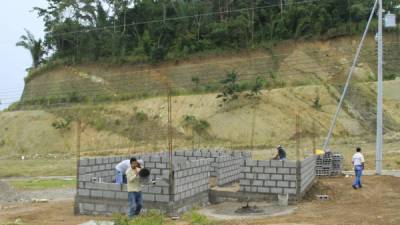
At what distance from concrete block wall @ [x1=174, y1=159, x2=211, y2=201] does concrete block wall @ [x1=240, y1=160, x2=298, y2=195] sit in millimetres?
987

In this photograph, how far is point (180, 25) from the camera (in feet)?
151

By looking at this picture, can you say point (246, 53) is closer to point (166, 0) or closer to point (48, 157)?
point (166, 0)

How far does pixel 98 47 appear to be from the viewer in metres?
47.4

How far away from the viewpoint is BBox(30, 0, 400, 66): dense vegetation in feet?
134

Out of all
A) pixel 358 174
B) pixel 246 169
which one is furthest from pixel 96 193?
pixel 358 174

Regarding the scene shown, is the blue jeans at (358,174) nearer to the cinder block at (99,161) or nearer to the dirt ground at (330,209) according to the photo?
the dirt ground at (330,209)

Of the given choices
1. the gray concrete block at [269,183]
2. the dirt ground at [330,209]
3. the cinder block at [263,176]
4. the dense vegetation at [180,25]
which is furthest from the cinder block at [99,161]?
the dense vegetation at [180,25]

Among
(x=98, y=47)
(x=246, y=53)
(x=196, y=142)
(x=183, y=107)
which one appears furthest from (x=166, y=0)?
(x=196, y=142)

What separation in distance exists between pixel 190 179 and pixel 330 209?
10.4ft

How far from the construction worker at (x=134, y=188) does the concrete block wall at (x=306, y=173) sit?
13.8ft

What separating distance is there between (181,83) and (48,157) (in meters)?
13.4

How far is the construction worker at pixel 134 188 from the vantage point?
9.69m

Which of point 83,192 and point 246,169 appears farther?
point 246,169

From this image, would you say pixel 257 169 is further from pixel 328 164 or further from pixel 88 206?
pixel 328 164
